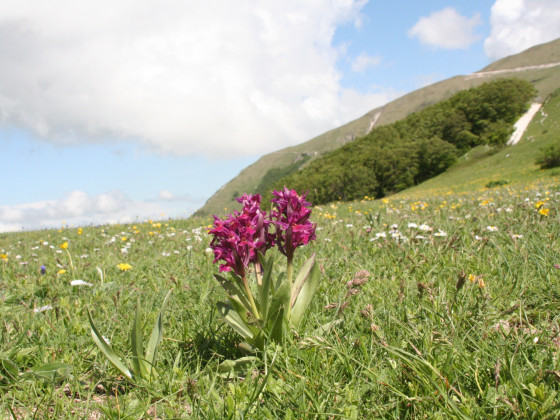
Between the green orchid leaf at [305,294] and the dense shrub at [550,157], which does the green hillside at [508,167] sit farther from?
the green orchid leaf at [305,294]

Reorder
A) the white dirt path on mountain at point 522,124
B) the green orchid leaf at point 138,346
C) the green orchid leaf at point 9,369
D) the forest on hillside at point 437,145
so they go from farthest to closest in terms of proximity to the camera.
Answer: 1. the forest on hillside at point 437,145
2. the white dirt path on mountain at point 522,124
3. the green orchid leaf at point 9,369
4. the green orchid leaf at point 138,346

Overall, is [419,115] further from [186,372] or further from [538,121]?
[186,372]

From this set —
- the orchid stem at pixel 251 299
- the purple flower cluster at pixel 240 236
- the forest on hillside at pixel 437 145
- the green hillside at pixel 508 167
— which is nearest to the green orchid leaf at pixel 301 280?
the orchid stem at pixel 251 299

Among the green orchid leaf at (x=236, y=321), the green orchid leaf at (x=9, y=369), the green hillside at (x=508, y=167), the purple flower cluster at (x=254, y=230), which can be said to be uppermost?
the purple flower cluster at (x=254, y=230)

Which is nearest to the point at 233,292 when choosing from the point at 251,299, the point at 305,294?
the point at 251,299

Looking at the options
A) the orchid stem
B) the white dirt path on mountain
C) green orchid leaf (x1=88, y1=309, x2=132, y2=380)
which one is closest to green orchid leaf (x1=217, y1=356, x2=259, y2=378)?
the orchid stem

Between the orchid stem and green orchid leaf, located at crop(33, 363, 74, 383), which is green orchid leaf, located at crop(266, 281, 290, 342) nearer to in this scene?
the orchid stem

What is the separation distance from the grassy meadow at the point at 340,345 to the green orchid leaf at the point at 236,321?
16cm

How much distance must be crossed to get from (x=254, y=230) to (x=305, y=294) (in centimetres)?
65

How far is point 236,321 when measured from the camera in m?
2.20

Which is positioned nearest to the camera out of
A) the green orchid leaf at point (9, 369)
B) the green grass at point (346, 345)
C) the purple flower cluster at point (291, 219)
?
the green grass at point (346, 345)

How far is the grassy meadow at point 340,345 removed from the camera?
1693 mm

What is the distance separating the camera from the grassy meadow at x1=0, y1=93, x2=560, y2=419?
1.69 metres

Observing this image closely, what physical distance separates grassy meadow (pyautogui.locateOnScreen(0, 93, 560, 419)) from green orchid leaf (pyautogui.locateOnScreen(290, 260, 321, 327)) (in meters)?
0.10
